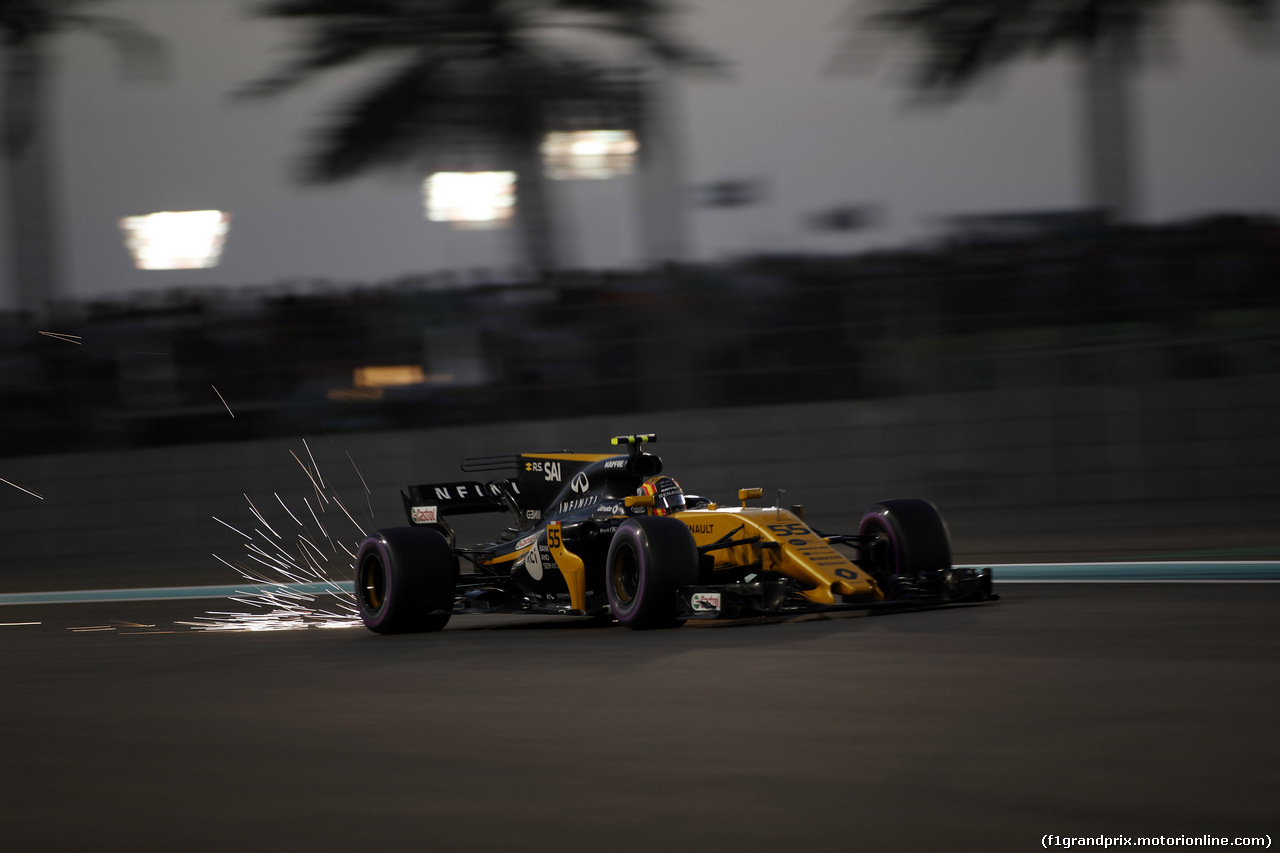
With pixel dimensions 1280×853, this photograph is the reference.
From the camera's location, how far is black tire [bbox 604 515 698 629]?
9352 mm

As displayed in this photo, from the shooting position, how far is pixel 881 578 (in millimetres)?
10328

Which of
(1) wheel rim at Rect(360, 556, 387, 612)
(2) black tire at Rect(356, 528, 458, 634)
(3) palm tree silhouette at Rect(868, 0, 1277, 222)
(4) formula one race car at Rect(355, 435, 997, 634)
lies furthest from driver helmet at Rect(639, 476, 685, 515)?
(3) palm tree silhouette at Rect(868, 0, 1277, 222)

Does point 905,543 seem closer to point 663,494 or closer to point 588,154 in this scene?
point 663,494

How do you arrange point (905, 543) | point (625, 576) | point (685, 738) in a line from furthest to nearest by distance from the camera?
point (905, 543) → point (625, 576) → point (685, 738)

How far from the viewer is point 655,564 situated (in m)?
9.33

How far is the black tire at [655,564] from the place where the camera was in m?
9.35

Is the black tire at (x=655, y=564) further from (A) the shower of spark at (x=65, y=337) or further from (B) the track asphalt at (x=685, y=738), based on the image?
(A) the shower of spark at (x=65, y=337)

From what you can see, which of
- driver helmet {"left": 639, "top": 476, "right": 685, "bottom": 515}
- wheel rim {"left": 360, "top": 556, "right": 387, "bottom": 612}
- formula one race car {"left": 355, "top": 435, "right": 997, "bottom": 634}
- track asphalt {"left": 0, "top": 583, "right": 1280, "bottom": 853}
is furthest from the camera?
wheel rim {"left": 360, "top": 556, "right": 387, "bottom": 612}

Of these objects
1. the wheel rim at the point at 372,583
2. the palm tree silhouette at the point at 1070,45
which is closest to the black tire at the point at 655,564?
the wheel rim at the point at 372,583

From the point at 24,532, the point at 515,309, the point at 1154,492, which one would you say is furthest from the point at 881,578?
the point at 24,532

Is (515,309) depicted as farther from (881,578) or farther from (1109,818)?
(1109,818)

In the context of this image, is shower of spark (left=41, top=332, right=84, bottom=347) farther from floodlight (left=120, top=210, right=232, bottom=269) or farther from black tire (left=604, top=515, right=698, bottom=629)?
black tire (left=604, top=515, right=698, bottom=629)

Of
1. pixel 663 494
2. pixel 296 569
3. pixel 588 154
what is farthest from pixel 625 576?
pixel 588 154

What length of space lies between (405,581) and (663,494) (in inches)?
67.9
